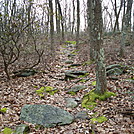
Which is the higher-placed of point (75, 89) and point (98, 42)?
point (98, 42)

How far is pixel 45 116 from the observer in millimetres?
Answer: 4793

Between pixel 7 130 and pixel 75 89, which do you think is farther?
pixel 75 89

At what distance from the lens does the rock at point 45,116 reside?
4590 millimetres

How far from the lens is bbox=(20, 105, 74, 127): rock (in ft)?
15.1

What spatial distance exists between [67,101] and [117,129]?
258 cm

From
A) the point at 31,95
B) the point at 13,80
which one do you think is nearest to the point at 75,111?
the point at 31,95

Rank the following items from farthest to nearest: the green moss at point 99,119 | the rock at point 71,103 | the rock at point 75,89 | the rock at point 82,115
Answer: the rock at point 75,89
the rock at point 71,103
the rock at point 82,115
the green moss at point 99,119

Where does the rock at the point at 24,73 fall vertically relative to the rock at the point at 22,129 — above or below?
above

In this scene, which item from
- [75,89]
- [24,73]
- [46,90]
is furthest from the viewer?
[24,73]

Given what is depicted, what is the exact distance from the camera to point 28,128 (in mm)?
4250

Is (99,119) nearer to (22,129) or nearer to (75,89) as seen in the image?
(22,129)

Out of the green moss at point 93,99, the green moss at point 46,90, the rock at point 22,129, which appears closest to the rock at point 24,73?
the green moss at point 46,90

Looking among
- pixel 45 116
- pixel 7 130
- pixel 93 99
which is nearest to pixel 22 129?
pixel 7 130

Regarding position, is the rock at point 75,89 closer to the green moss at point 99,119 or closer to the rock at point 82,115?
the rock at point 82,115
